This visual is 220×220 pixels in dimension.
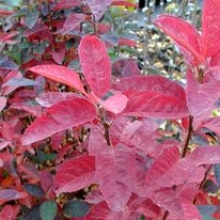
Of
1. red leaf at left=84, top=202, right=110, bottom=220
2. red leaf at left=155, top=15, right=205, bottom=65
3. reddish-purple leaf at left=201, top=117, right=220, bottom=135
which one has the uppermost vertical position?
red leaf at left=155, top=15, right=205, bottom=65

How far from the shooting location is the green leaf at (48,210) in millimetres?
1088

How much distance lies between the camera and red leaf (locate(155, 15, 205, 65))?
0.79 metres

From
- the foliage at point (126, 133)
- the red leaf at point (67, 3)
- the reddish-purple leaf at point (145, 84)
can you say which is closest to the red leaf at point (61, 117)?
the foliage at point (126, 133)

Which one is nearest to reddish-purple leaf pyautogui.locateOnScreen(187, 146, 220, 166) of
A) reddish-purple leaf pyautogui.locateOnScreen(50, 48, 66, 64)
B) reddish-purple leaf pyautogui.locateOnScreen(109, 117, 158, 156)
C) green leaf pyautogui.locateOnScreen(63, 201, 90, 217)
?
reddish-purple leaf pyautogui.locateOnScreen(109, 117, 158, 156)

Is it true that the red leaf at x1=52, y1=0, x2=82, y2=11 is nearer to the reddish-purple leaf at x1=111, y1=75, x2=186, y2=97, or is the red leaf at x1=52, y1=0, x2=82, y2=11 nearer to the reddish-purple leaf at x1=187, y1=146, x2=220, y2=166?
the reddish-purple leaf at x1=111, y1=75, x2=186, y2=97

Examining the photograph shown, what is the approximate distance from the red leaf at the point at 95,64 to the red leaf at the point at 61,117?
0.15 ft

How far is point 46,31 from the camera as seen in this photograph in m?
1.50

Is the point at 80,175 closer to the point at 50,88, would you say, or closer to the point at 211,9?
the point at 211,9

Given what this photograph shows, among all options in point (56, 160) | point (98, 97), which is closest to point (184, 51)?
point (98, 97)

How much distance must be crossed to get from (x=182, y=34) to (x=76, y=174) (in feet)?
1.17

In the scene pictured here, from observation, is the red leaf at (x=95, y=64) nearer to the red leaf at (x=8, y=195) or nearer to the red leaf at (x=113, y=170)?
the red leaf at (x=113, y=170)

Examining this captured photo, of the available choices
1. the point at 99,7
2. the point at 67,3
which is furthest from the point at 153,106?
the point at 67,3

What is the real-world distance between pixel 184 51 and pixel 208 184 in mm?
476

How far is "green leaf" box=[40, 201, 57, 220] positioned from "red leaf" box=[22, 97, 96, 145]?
1.17ft
